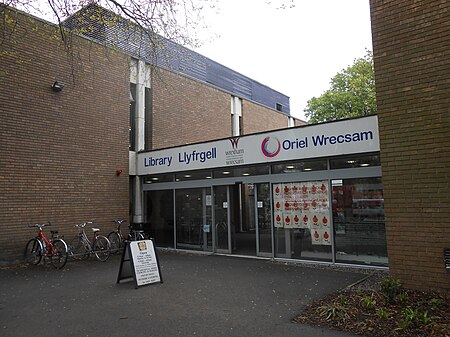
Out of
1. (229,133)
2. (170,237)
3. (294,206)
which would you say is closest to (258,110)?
(229,133)

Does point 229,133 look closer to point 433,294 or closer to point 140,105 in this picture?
point 140,105

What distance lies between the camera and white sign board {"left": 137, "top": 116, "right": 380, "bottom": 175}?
8055mm

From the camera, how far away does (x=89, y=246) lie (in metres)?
10.3

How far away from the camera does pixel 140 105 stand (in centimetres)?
1347

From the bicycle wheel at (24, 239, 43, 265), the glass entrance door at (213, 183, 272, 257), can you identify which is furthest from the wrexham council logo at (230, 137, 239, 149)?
the bicycle wheel at (24, 239, 43, 265)

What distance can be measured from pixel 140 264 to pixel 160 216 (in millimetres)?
5728

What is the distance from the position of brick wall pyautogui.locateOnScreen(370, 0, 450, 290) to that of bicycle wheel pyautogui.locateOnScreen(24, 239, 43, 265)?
823cm

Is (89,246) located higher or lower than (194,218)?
lower

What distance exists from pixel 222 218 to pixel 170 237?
2.35 meters

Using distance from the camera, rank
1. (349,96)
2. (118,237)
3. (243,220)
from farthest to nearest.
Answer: (349,96) < (118,237) < (243,220)

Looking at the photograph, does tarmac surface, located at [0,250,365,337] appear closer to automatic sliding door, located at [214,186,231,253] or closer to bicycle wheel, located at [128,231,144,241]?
automatic sliding door, located at [214,186,231,253]

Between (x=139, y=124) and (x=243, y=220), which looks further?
(x=139, y=124)

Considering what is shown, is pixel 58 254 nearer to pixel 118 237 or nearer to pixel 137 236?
pixel 118 237

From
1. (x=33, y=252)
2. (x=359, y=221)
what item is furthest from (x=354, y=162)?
(x=33, y=252)
